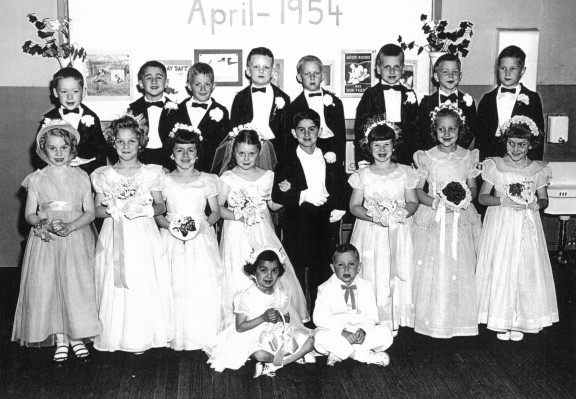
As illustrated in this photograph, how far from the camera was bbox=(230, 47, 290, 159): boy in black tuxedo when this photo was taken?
5.32 m

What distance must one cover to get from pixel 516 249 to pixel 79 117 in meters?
3.42

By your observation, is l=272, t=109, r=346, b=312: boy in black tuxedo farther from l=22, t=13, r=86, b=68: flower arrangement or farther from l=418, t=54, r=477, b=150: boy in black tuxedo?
l=22, t=13, r=86, b=68: flower arrangement

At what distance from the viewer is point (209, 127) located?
5223 mm

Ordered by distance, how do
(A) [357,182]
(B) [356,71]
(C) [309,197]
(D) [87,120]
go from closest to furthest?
(A) [357,182]
(C) [309,197]
(D) [87,120]
(B) [356,71]

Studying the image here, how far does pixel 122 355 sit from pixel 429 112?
10.0ft

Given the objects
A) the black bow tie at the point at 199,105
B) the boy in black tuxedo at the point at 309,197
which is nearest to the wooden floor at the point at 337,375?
the boy in black tuxedo at the point at 309,197

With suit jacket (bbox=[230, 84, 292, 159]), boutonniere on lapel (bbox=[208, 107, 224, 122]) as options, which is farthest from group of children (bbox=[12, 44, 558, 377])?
suit jacket (bbox=[230, 84, 292, 159])

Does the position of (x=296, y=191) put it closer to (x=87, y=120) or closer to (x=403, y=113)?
(x=403, y=113)

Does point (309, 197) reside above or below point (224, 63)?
below

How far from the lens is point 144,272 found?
4.18 meters

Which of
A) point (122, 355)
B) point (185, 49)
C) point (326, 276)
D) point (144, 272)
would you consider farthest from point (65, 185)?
point (185, 49)

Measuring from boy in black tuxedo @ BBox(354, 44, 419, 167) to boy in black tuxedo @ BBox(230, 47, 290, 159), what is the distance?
A: 65 centimetres

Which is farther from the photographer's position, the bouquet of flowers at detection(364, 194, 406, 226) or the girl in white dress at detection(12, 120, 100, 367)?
the bouquet of flowers at detection(364, 194, 406, 226)

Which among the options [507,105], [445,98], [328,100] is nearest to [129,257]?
[328,100]
